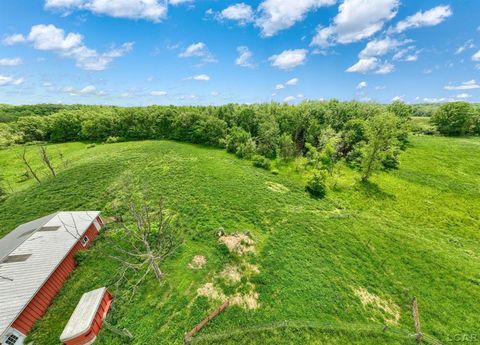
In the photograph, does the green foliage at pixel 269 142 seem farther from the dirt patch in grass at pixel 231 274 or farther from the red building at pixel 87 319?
the red building at pixel 87 319

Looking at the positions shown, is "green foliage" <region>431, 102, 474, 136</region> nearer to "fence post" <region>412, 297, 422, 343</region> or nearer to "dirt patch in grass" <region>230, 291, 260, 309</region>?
"fence post" <region>412, 297, 422, 343</region>

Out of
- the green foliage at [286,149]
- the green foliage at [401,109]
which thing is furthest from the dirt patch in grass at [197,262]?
the green foliage at [401,109]

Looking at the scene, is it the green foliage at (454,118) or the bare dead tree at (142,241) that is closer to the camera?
the bare dead tree at (142,241)

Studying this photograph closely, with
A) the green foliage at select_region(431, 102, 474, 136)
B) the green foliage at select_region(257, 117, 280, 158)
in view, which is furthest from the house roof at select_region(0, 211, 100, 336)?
the green foliage at select_region(431, 102, 474, 136)

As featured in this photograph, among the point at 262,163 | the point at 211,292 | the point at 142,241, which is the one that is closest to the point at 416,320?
the point at 211,292

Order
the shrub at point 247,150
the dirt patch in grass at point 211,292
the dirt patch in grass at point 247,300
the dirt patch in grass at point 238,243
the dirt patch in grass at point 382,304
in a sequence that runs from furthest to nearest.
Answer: the shrub at point 247,150 → the dirt patch in grass at point 238,243 → the dirt patch in grass at point 382,304 → the dirt patch in grass at point 211,292 → the dirt patch in grass at point 247,300

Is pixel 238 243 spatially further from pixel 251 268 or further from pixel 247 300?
pixel 247 300
